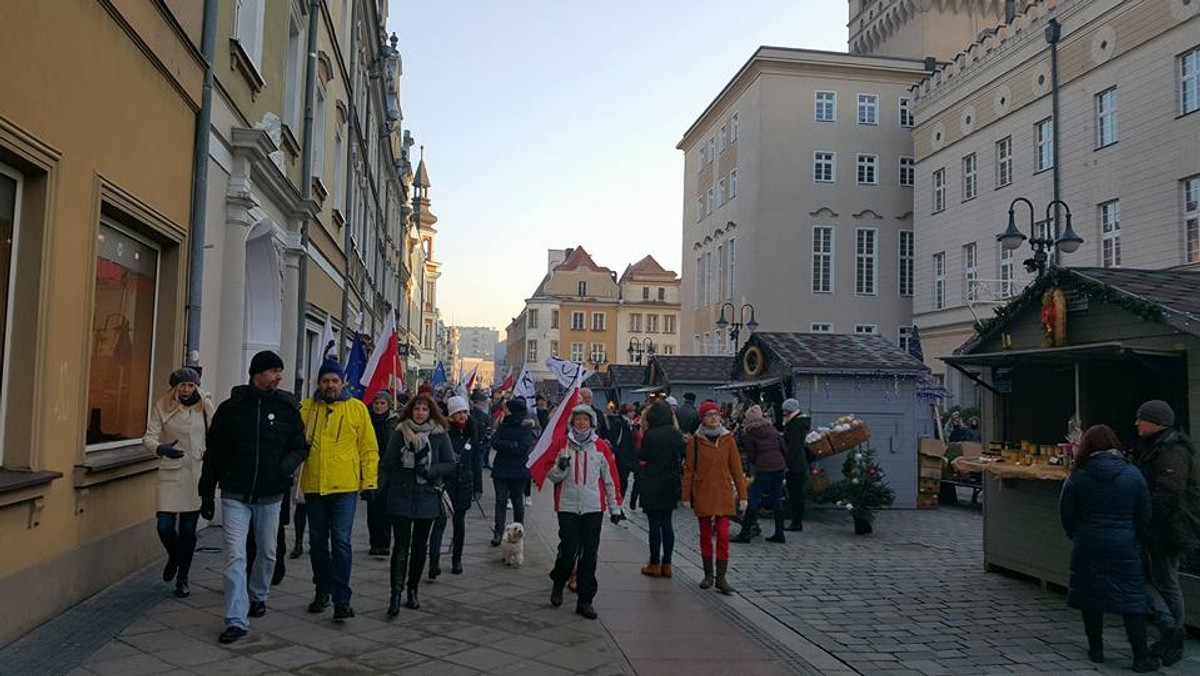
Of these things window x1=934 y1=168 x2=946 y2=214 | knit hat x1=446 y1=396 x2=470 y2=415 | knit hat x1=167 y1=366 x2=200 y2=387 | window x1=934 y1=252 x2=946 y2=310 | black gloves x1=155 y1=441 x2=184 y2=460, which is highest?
window x1=934 y1=168 x2=946 y2=214

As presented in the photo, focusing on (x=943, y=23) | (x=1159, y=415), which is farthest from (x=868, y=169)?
(x=1159, y=415)

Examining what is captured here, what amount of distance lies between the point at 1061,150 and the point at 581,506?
95.1 ft

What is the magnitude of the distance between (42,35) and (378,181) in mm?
27474

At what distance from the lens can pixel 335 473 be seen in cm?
712

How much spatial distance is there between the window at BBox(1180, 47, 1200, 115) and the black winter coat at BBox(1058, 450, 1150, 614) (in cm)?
2384

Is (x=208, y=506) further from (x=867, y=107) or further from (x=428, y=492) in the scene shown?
(x=867, y=107)

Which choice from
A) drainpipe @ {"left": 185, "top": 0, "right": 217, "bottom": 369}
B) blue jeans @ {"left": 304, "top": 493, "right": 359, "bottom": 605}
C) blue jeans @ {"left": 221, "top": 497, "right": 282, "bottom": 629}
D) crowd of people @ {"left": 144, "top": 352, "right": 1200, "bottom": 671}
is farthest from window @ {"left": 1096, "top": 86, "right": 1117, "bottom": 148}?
blue jeans @ {"left": 221, "top": 497, "right": 282, "bottom": 629}

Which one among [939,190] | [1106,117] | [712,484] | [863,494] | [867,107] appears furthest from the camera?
[867,107]

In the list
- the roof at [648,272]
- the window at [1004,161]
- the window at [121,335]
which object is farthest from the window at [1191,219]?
the roof at [648,272]

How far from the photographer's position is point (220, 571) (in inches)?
341

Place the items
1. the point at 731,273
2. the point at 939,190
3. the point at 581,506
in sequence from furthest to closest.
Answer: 1. the point at 731,273
2. the point at 939,190
3. the point at 581,506

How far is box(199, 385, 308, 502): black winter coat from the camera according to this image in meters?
6.57

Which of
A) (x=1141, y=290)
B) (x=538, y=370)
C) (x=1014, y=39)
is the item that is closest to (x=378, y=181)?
(x=1014, y=39)

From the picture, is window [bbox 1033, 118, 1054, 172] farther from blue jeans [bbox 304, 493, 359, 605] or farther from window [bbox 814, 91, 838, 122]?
blue jeans [bbox 304, 493, 359, 605]
